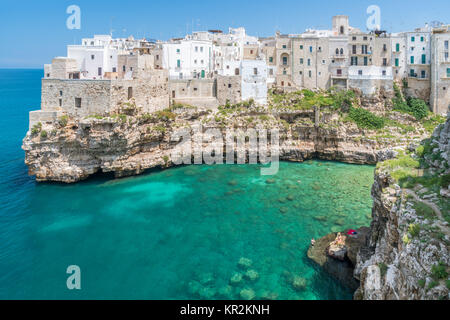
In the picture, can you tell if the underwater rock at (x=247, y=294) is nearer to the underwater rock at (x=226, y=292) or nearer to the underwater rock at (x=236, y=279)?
the underwater rock at (x=226, y=292)

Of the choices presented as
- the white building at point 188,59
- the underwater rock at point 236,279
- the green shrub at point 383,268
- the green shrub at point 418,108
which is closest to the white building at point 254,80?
the white building at point 188,59

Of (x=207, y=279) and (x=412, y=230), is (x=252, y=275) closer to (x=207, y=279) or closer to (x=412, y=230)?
(x=207, y=279)

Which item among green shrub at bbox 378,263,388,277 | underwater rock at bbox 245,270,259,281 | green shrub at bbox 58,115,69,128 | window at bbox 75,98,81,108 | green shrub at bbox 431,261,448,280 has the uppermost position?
window at bbox 75,98,81,108

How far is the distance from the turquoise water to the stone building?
11995mm

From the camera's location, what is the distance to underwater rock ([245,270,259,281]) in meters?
15.6

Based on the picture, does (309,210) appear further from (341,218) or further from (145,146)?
(145,146)

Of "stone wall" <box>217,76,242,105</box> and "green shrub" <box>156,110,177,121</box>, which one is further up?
"stone wall" <box>217,76,242,105</box>

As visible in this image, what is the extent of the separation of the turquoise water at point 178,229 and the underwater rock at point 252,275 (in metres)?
0.24

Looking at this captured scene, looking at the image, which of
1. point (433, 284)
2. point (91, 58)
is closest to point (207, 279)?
point (433, 284)

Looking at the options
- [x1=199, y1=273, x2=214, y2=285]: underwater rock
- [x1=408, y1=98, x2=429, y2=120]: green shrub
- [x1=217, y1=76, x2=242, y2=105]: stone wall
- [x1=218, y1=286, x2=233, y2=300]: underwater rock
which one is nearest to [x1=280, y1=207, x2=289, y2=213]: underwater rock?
[x1=199, y1=273, x2=214, y2=285]: underwater rock

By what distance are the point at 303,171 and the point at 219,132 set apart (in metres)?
9.39

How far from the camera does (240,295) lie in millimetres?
14477

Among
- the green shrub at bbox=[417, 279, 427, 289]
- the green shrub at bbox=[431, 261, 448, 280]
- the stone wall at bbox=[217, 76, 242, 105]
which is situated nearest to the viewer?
the green shrub at bbox=[431, 261, 448, 280]

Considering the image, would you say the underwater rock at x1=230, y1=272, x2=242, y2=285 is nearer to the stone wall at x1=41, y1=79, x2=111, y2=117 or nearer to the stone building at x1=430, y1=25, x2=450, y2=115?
the stone wall at x1=41, y1=79, x2=111, y2=117
